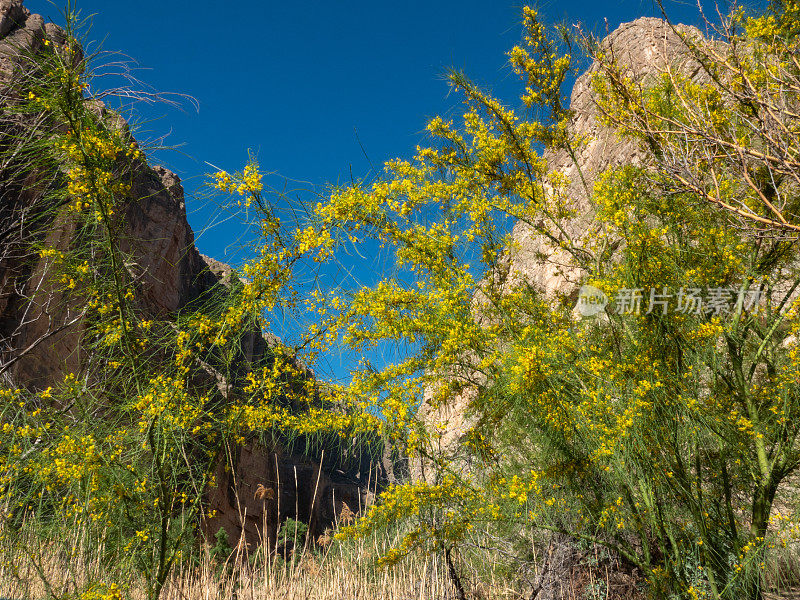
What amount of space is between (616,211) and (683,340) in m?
1.02

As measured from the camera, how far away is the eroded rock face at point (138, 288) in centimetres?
287

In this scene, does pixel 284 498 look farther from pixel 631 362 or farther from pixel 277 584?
pixel 631 362

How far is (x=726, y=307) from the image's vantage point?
3.82 meters

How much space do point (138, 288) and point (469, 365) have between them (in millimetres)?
2688

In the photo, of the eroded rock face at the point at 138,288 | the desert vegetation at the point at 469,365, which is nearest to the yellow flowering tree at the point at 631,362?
the desert vegetation at the point at 469,365

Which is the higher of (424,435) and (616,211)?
(616,211)

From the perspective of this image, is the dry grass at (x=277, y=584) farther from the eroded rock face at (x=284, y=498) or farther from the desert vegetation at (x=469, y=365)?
the eroded rock face at (x=284, y=498)

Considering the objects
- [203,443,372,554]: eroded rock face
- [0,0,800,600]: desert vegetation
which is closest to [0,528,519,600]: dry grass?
[0,0,800,600]: desert vegetation

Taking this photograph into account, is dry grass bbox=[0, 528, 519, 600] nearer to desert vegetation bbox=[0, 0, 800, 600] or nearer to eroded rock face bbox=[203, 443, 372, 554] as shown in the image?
desert vegetation bbox=[0, 0, 800, 600]

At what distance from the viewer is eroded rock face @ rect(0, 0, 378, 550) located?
287 cm

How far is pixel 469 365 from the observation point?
13.5 ft

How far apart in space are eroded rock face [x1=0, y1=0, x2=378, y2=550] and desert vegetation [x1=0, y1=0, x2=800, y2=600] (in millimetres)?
→ 108

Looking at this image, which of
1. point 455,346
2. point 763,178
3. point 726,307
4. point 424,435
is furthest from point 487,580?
point 763,178

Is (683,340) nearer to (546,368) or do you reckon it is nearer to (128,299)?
(546,368)
